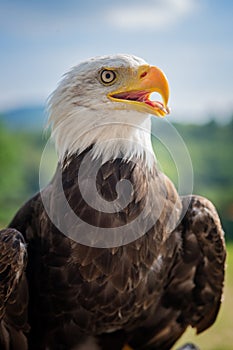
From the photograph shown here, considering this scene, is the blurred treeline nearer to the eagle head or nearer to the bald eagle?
→ the bald eagle

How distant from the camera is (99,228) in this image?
1863 millimetres

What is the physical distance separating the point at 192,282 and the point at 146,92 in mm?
884

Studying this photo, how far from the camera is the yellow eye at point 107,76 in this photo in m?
1.75

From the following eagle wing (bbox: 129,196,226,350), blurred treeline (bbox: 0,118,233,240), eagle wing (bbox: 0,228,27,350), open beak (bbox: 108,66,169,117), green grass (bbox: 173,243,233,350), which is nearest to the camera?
open beak (bbox: 108,66,169,117)

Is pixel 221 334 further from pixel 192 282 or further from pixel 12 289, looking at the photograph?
pixel 12 289

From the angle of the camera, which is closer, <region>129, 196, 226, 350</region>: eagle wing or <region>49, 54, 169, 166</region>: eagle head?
<region>49, 54, 169, 166</region>: eagle head

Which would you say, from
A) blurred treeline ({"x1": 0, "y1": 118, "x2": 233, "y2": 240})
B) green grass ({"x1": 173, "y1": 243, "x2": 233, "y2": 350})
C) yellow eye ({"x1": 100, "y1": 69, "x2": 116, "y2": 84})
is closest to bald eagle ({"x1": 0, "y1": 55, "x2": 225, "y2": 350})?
yellow eye ({"x1": 100, "y1": 69, "x2": 116, "y2": 84})

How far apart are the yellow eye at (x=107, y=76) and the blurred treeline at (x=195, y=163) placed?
106 inches

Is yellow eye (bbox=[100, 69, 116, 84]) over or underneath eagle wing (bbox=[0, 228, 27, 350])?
over

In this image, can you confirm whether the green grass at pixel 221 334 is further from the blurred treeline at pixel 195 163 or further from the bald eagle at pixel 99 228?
the bald eagle at pixel 99 228

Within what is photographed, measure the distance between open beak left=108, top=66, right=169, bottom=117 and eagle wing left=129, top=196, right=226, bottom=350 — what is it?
569 millimetres

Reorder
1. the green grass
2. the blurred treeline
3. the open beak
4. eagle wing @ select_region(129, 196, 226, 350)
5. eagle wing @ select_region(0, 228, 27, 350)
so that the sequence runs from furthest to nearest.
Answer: the blurred treeline, the green grass, eagle wing @ select_region(129, 196, 226, 350), eagle wing @ select_region(0, 228, 27, 350), the open beak

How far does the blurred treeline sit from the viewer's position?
15.2 ft

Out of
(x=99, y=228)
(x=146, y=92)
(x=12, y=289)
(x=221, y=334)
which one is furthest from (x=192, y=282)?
(x=221, y=334)
